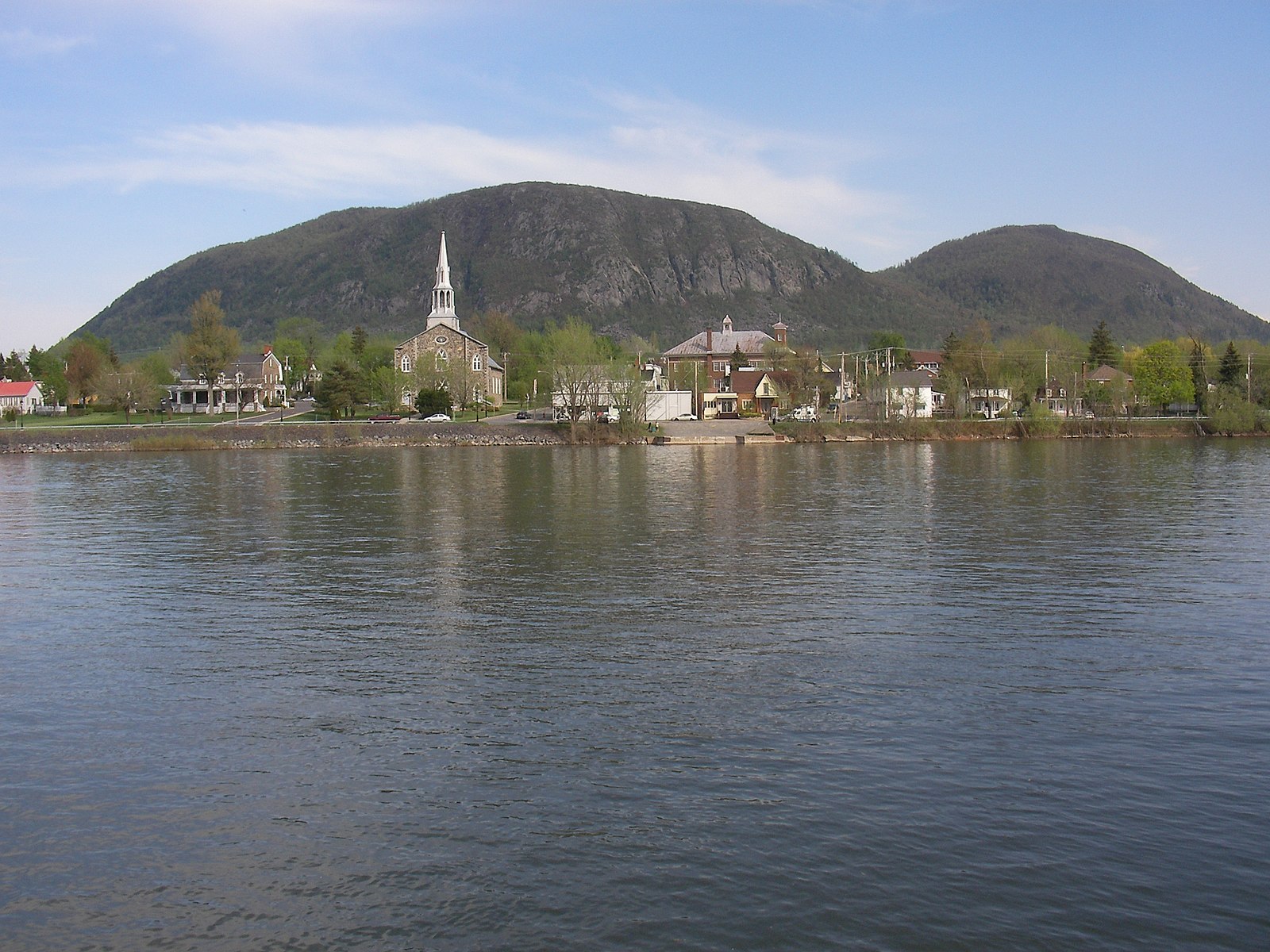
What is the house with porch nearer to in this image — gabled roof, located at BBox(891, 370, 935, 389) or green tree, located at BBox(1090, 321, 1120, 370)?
gabled roof, located at BBox(891, 370, 935, 389)

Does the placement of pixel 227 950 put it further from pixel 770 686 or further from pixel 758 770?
pixel 770 686

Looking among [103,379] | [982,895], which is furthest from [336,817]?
[103,379]

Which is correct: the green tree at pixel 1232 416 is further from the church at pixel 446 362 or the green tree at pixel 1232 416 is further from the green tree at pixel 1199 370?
the church at pixel 446 362

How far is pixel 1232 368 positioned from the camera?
117875mm

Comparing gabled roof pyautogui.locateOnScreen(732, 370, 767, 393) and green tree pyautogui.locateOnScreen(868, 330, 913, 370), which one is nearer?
gabled roof pyautogui.locateOnScreen(732, 370, 767, 393)

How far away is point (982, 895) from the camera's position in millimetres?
10203

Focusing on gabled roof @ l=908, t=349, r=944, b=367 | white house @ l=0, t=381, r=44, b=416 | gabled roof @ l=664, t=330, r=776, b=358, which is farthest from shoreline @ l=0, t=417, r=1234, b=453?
gabled roof @ l=908, t=349, r=944, b=367

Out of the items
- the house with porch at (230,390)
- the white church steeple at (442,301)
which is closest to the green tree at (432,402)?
the white church steeple at (442,301)

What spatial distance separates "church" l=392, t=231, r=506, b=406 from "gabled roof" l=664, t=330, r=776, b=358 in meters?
33.2

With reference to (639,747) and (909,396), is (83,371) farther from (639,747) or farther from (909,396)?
(639,747)

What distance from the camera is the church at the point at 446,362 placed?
5039 inches

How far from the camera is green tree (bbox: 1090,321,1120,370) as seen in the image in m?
152

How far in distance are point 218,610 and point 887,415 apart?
92461mm

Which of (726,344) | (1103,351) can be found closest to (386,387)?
(726,344)
